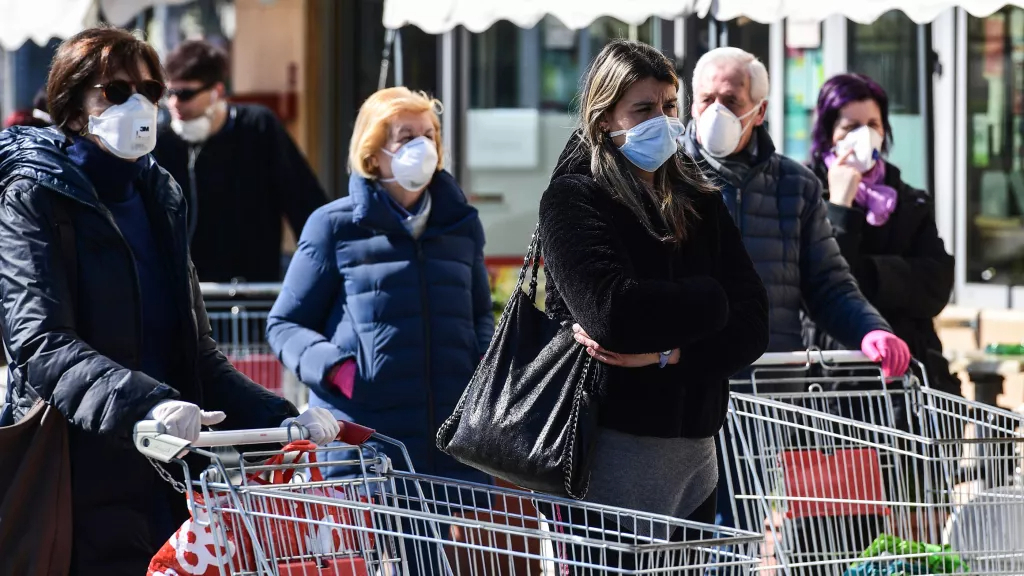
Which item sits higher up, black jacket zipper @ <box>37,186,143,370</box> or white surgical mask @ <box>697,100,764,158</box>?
white surgical mask @ <box>697,100,764,158</box>

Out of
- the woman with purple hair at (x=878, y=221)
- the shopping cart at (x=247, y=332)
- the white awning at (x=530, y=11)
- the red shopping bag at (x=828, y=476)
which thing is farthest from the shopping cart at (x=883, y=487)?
the shopping cart at (x=247, y=332)

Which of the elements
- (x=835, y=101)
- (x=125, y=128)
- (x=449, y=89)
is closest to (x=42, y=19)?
(x=449, y=89)

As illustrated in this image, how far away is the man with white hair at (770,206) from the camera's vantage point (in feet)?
Answer: 17.3

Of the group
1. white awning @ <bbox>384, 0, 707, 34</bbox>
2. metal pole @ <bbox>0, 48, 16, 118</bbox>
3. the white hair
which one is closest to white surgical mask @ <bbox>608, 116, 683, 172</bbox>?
the white hair

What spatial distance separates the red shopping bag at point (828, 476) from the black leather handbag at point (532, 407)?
111cm

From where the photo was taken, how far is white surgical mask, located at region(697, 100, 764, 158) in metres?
5.25

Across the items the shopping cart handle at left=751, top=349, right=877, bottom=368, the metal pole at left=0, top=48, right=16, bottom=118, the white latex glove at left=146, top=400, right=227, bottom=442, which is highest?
the metal pole at left=0, top=48, right=16, bottom=118

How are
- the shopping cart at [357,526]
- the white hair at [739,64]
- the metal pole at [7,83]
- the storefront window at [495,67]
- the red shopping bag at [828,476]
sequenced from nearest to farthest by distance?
1. the shopping cart at [357,526]
2. the red shopping bag at [828,476]
3. the white hair at [739,64]
4. the storefront window at [495,67]
5. the metal pole at [7,83]

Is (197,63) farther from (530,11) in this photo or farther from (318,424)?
(318,424)

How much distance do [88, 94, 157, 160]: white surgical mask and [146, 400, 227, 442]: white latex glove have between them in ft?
2.52

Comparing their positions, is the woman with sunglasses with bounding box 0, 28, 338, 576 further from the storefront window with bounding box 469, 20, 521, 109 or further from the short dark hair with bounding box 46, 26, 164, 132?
the storefront window with bounding box 469, 20, 521, 109

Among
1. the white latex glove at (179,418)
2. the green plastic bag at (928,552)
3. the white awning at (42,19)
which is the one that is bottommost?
the green plastic bag at (928,552)

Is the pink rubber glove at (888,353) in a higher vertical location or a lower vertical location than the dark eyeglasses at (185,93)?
lower

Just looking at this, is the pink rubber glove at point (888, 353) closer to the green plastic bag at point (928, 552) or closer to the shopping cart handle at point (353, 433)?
→ the green plastic bag at point (928, 552)
